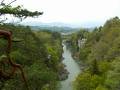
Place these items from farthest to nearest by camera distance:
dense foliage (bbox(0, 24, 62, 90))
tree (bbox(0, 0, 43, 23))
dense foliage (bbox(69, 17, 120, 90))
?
dense foliage (bbox(69, 17, 120, 90)) → dense foliage (bbox(0, 24, 62, 90)) → tree (bbox(0, 0, 43, 23))

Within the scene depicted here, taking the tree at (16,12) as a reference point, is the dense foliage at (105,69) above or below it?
below

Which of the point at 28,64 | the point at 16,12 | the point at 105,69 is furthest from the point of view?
the point at 105,69

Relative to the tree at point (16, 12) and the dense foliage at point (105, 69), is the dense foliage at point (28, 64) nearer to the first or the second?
the tree at point (16, 12)

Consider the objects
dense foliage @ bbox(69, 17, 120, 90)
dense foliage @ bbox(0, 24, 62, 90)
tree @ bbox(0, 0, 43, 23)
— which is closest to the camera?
tree @ bbox(0, 0, 43, 23)

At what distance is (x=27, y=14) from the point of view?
7.34m

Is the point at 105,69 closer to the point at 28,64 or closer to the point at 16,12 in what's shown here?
the point at 28,64

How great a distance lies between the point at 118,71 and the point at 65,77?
24318 mm

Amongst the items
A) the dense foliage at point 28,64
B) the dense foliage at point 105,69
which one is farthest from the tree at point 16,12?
the dense foliage at point 105,69

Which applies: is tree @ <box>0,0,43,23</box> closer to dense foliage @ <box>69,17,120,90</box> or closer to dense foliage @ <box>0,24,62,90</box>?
dense foliage @ <box>0,24,62,90</box>

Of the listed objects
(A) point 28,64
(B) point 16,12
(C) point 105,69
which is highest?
(B) point 16,12

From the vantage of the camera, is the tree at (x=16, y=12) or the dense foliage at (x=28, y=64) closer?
the tree at (x=16, y=12)

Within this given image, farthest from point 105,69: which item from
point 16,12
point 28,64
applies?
point 16,12

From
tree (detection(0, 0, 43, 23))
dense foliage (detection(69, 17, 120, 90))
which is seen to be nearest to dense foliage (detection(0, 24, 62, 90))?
tree (detection(0, 0, 43, 23))

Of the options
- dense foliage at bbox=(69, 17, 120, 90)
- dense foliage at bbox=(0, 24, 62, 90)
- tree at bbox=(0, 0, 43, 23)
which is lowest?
dense foliage at bbox=(69, 17, 120, 90)
